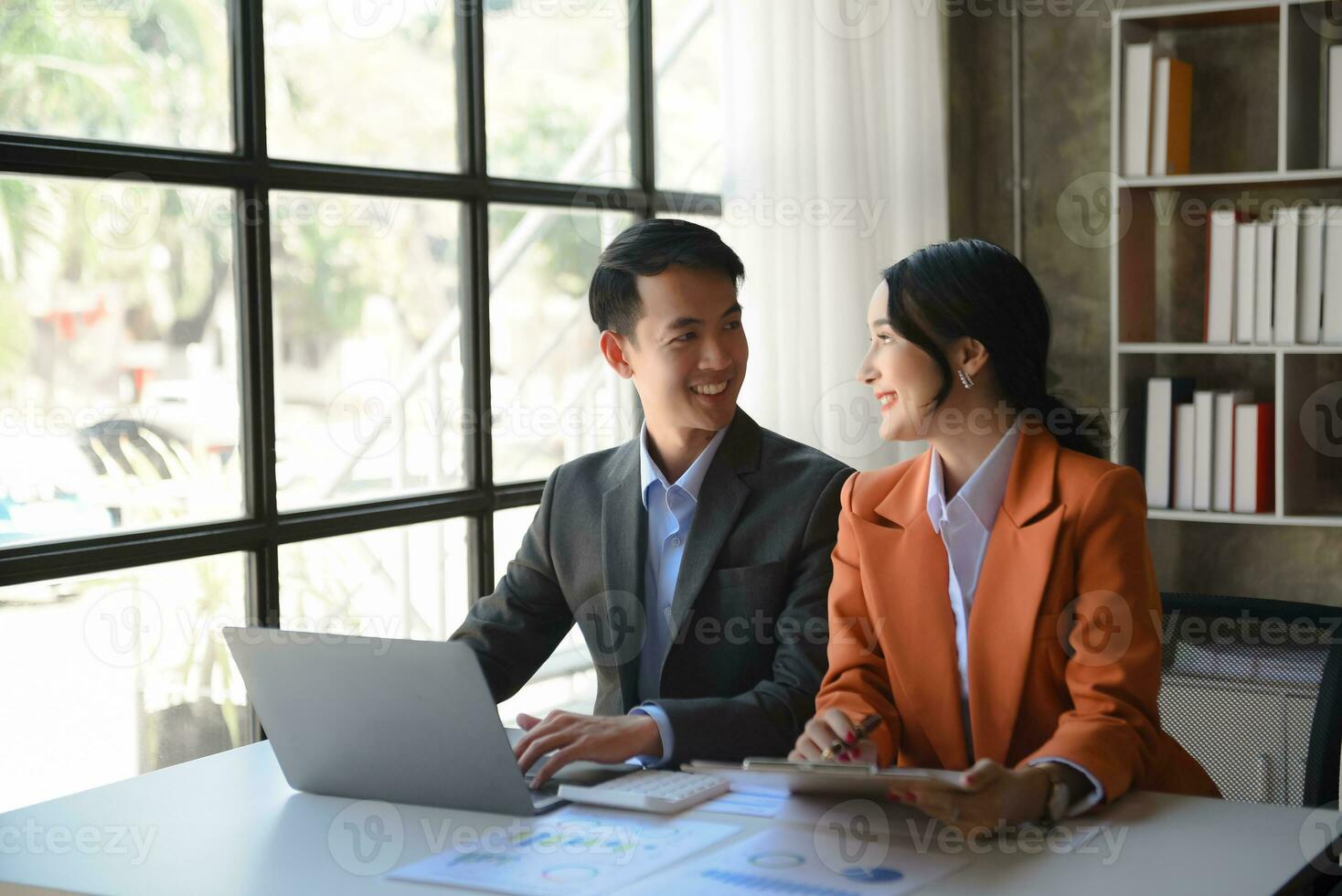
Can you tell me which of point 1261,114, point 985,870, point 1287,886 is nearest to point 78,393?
point 985,870

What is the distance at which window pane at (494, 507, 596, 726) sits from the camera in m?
3.26

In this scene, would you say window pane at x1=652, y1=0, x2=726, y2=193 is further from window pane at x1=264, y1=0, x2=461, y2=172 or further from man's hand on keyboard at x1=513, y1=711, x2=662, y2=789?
man's hand on keyboard at x1=513, y1=711, x2=662, y2=789

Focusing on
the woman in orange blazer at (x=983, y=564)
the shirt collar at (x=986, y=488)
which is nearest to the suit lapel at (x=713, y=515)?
the woman in orange blazer at (x=983, y=564)

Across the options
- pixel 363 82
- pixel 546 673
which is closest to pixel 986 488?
pixel 363 82

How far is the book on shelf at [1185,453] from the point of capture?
3.55 metres

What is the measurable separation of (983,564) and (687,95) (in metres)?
2.23

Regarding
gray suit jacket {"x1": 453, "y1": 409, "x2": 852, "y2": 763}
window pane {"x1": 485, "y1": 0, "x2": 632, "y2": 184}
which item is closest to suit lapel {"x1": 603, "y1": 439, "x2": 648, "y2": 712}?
gray suit jacket {"x1": 453, "y1": 409, "x2": 852, "y2": 763}

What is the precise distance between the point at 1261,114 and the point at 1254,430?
865 millimetres

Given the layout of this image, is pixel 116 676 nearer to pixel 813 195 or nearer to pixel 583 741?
pixel 583 741

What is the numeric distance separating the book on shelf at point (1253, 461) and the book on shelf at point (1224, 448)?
0.01 m

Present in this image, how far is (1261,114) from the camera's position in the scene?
12.3ft

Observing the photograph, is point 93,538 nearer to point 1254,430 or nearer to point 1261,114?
point 1254,430

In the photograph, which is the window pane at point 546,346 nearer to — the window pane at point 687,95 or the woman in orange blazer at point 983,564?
the window pane at point 687,95

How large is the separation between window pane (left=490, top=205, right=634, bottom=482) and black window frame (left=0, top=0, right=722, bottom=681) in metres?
0.05
